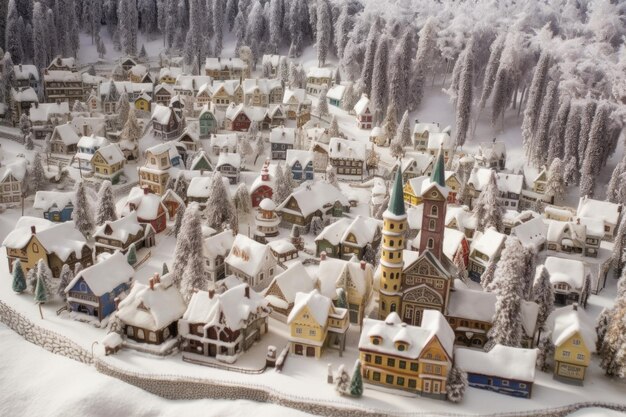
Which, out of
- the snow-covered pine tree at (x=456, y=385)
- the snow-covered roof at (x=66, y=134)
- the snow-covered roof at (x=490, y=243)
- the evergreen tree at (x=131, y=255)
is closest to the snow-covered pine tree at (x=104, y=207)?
the evergreen tree at (x=131, y=255)

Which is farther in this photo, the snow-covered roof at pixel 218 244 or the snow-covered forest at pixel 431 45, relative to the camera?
the snow-covered forest at pixel 431 45

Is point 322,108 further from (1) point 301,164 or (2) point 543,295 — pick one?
(2) point 543,295

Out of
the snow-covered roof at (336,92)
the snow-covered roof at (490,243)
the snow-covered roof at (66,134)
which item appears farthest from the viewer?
the snow-covered roof at (336,92)

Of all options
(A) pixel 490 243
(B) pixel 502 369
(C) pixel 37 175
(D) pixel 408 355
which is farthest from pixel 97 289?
(A) pixel 490 243

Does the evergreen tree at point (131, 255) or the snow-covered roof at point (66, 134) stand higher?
the snow-covered roof at point (66, 134)

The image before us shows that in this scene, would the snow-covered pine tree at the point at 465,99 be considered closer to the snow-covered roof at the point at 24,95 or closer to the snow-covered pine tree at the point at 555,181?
the snow-covered pine tree at the point at 555,181

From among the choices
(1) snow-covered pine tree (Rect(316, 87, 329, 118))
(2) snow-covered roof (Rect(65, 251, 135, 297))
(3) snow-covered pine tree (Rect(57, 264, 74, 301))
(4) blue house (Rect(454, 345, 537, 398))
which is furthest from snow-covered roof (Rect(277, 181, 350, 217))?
(1) snow-covered pine tree (Rect(316, 87, 329, 118))

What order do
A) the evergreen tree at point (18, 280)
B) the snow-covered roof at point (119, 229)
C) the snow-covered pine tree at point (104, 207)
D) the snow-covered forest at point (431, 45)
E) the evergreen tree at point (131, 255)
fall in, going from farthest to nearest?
the snow-covered forest at point (431, 45)
the snow-covered pine tree at point (104, 207)
the snow-covered roof at point (119, 229)
the evergreen tree at point (131, 255)
the evergreen tree at point (18, 280)
